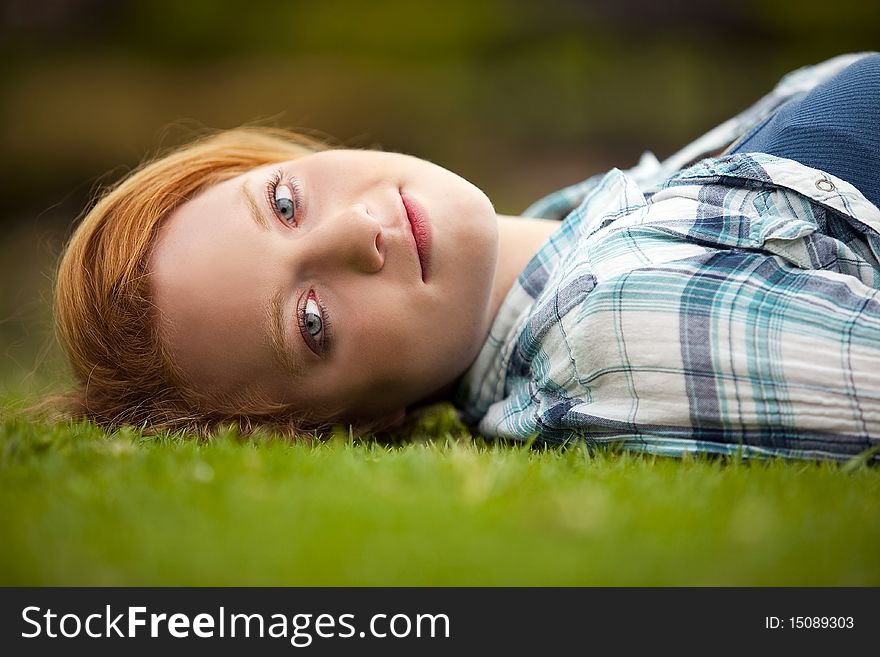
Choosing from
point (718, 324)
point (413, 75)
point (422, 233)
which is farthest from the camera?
point (413, 75)

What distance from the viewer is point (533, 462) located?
6.36 feet

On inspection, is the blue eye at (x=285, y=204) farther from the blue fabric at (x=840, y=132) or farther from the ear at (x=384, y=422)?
the blue fabric at (x=840, y=132)

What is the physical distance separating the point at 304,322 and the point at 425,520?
998 millimetres

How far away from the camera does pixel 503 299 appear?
274 cm

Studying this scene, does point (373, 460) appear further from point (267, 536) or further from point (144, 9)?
point (144, 9)

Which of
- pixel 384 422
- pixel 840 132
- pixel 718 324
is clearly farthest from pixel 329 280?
pixel 840 132

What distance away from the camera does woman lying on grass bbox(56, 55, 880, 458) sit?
1.95 metres

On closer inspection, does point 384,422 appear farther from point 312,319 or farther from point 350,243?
point 350,243

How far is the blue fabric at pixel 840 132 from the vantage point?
7.30 ft

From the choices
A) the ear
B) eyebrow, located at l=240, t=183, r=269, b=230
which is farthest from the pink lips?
the ear

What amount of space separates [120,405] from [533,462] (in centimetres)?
134

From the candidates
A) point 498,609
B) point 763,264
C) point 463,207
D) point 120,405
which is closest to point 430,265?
point 463,207

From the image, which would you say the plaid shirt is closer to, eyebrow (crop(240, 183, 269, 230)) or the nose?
the nose

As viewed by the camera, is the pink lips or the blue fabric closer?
the blue fabric
